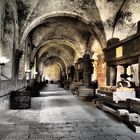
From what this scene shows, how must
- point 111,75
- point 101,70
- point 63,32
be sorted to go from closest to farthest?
point 111,75
point 101,70
point 63,32

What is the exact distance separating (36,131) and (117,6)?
29.9 feet

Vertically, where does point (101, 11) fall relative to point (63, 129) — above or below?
above

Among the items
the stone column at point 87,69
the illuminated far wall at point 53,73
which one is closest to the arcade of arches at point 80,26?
the stone column at point 87,69

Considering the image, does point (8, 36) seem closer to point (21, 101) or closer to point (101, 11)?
point (21, 101)

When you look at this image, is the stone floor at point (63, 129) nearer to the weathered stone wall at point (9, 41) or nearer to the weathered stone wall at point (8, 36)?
the weathered stone wall at point (9, 41)

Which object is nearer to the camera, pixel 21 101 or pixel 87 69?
pixel 21 101

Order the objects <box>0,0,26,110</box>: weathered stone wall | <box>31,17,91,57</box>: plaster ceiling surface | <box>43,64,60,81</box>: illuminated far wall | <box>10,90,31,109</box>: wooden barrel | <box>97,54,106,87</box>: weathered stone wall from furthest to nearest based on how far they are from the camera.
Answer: <box>43,64,60,81</box>: illuminated far wall
<box>31,17,91,57</box>: plaster ceiling surface
<box>97,54,106,87</box>: weathered stone wall
<box>0,0,26,110</box>: weathered stone wall
<box>10,90,31,109</box>: wooden barrel

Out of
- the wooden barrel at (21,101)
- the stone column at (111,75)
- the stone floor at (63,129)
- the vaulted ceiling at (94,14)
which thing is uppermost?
the vaulted ceiling at (94,14)

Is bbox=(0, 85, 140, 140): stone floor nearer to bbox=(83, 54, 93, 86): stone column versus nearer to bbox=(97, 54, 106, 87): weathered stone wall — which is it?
bbox=(97, 54, 106, 87): weathered stone wall

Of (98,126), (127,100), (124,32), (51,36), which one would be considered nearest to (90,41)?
(51,36)

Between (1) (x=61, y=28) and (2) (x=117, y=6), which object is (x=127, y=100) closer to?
(2) (x=117, y=6)

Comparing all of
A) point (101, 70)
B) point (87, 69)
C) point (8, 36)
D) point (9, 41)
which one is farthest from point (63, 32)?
point (9, 41)

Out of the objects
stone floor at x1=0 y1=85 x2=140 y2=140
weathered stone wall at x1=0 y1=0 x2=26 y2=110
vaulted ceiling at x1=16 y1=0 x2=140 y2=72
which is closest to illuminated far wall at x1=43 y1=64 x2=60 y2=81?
vaulted ceiling at x1=16 y1=0 x2=140 y2=72

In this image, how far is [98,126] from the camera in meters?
6.34
